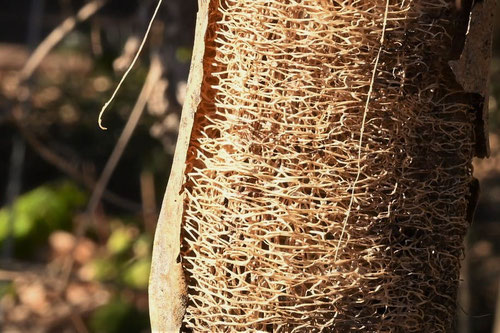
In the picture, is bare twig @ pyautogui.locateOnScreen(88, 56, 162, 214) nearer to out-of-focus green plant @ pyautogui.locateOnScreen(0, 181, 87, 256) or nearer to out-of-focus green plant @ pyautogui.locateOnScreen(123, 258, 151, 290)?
out-of-focus green plant @ pyautogui.locateOnScreen(123, 258, 151, 290)

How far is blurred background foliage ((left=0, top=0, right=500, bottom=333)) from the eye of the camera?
226 cm

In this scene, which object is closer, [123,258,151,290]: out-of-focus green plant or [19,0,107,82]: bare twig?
[19,0,107,82]: bare twig

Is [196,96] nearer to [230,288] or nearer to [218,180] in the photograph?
[218,180]

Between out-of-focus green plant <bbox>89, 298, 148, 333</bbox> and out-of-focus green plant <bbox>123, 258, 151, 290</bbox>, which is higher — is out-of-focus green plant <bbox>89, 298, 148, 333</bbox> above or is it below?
below

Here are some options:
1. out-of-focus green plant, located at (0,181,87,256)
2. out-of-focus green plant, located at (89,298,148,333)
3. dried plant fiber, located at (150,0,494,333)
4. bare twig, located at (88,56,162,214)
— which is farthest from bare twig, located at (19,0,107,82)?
dried plant fiber, located at (150,0,494,333)

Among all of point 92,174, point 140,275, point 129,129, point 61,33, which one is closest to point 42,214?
point 140,275

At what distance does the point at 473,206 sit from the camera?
47.8 inches

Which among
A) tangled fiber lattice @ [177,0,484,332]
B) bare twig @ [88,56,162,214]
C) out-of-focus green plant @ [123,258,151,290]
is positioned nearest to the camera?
tangled fiber lattice @ [177,0,484,332]

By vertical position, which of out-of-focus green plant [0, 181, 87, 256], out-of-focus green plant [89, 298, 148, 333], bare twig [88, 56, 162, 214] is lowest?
out-of-focus green plant [89, 298, 148, 333]

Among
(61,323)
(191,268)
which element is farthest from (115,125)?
(191,268)

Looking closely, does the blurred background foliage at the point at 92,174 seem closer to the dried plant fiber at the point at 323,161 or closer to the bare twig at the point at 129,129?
the bare twig at the point at 129,129

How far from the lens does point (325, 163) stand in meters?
1.06

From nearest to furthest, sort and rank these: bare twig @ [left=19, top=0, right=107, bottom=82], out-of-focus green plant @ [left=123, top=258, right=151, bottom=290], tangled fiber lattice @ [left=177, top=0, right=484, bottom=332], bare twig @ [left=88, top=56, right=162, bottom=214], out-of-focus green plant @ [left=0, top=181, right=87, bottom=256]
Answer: tangled fiber lattice @ [left=177, top=0, right=484, bottom=332], bare twig @ [left=88, top=56, right=162, bottom=214], bare twig @ [left=19, top=0, right=107, bottom=82], out-of-focus green plant @ [left=123, top=258, right=151, bottom=290], out-of-focus green plant @ [left=0, top=181, right=87, bottom=256]

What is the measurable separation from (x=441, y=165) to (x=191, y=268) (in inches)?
13.8
